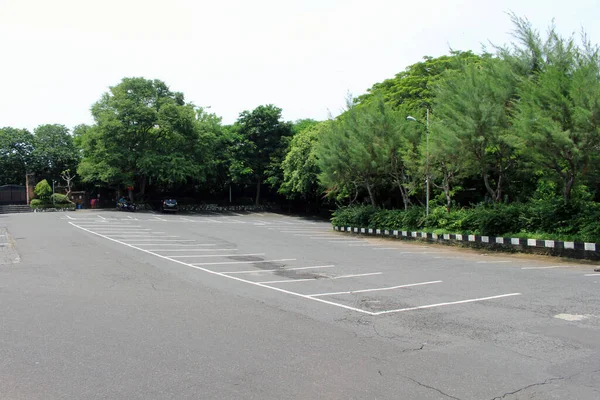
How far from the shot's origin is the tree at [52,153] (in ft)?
193

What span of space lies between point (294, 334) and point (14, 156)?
2502 inches

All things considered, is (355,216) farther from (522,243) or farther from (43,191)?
(43,191)

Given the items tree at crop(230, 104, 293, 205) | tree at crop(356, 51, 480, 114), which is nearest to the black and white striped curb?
tree at crop(356, 51, 480, 114)

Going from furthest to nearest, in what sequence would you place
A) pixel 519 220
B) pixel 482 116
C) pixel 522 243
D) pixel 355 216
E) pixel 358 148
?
1. pixel 355 216
2. pixel 358 148
3. pixel 482 116
4. pixel 519 220
5. pixel 522 243

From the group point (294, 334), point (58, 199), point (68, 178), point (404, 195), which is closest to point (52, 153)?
point (68, 178)

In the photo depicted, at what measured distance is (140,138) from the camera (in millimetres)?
49781

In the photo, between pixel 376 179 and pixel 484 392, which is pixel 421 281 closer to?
pixel 484 392

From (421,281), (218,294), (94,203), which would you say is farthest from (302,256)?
(94,203)

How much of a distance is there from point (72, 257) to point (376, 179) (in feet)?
64.3

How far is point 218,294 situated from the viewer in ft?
31.0

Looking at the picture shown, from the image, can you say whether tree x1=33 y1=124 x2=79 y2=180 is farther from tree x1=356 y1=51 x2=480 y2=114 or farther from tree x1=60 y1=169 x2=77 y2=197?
tree x1=356 y1=51 x2=480 y2=114

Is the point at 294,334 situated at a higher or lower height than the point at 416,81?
lower

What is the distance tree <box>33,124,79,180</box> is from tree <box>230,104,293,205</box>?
71.8 feet

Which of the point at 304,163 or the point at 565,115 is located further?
the point at 304,163
